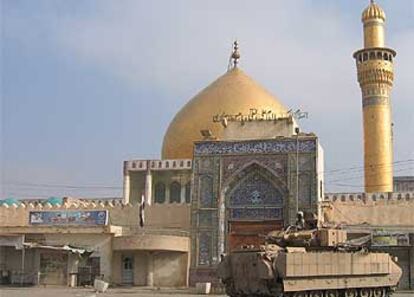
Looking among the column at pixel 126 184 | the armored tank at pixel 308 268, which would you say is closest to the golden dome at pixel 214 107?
the column at pixel 126 184

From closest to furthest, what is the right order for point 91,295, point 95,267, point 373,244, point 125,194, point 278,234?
point 278,234 < point 91,295 < point 373,244 < point 95,267 < point 125,194

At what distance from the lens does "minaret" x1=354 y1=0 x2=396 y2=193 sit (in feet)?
123

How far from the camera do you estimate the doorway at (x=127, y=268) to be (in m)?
28.4

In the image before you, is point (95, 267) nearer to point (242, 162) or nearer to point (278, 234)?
point (242, 162)

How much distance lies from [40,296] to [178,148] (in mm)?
17847

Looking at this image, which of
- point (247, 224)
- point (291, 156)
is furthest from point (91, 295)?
point (291, 156)

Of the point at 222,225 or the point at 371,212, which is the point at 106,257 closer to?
the point at 222,225

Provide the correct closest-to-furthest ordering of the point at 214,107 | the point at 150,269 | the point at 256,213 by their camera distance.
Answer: the point at 150,269
the point at 256,213
the point at 214,107

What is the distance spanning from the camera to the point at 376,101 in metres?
38.2

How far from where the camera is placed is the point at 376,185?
3700 centimetres

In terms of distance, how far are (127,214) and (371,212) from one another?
10502 millimetres

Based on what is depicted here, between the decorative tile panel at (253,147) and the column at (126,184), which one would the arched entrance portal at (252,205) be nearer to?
the decorative tile panel at (253,147)

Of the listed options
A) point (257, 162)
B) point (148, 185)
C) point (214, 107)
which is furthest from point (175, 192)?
point (257, 162)

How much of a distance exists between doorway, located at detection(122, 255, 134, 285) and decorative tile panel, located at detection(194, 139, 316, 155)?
213 inches
